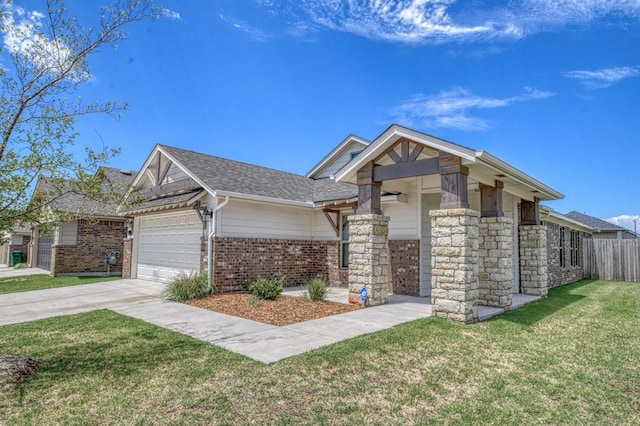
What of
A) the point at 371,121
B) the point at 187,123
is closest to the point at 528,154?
the point at 371,121

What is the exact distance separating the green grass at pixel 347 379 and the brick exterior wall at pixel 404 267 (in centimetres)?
416

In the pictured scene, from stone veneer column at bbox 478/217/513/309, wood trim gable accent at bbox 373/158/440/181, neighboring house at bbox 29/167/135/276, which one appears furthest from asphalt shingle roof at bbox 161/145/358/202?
neighboring house at bbox 29/167/135/276

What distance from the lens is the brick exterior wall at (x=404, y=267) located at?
36.9ft

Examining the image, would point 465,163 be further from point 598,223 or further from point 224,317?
point 598,223

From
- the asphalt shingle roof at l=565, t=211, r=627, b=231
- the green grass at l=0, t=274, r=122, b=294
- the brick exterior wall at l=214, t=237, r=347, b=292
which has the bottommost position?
the green grass at l=0, t=274, r=122, b=294

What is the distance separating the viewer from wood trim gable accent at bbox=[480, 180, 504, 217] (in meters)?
9.30

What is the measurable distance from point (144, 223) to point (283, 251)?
6.65 m

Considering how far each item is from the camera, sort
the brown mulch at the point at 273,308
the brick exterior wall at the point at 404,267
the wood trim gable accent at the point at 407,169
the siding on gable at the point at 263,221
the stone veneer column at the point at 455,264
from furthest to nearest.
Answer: the siding on gable at the point at 263,221 → the brick exterior wall at the point at 404,267 → the wood trim gable accent at the point at 407,169 → the brown mulch at the point at 273,308 → the stone veneer column at the point at 455,264

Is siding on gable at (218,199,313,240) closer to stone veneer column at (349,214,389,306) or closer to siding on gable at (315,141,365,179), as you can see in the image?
siding on gable at (315,141,365,179)

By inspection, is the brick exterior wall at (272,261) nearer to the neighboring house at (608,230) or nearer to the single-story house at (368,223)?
the single-story house at (368,223)

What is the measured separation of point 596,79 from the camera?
12812 mm

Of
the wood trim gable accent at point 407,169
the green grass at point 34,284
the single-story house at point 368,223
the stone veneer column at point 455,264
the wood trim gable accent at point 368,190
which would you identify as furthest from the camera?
the green grass at point 34,284

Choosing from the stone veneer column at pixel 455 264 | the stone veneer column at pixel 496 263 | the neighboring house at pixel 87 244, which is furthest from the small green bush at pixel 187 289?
the neighboring house at pixel 87 244

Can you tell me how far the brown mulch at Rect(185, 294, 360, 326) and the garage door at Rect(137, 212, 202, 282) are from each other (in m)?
2.83
